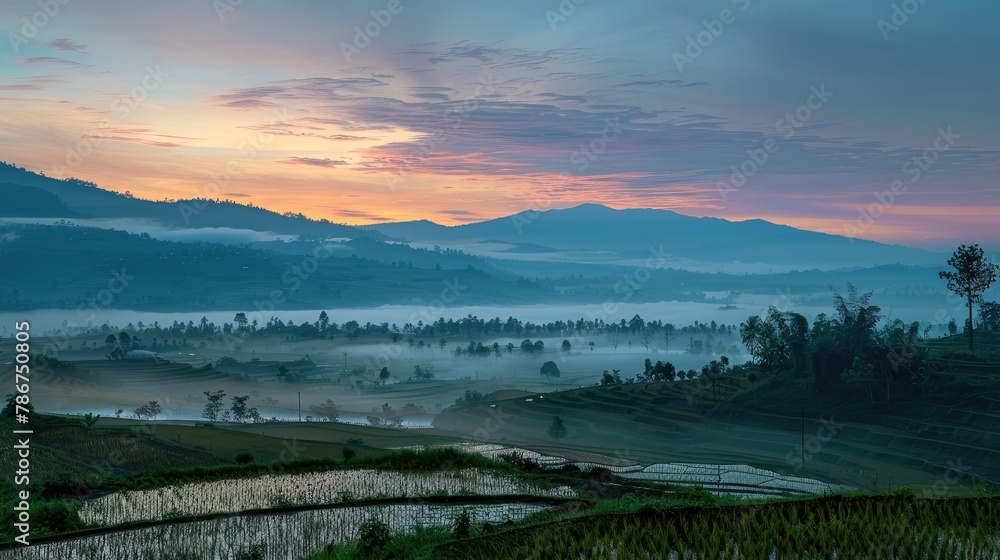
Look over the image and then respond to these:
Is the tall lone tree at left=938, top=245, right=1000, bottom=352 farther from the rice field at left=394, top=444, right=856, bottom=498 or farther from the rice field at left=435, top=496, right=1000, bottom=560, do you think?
the rice field at left=435, top=496, right=1000, bottom=560

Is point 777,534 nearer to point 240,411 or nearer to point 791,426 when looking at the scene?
point 791,426

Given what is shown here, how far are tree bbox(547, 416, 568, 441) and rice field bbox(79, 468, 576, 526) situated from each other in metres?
67.9

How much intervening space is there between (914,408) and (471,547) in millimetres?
77967

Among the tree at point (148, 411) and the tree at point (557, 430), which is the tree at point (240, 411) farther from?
the tree at point (557, 430)

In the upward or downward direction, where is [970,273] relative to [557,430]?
upward

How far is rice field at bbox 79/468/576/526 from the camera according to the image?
27547mm

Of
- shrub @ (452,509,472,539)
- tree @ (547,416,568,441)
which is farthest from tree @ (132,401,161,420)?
shrub @ (452,509,472,539)

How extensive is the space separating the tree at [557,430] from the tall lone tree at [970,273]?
153ft

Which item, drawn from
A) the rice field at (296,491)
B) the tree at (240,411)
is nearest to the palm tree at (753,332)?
the rice field at (296,491)

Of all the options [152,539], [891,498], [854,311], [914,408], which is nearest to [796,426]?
[914,408]

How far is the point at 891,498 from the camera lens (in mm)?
20891

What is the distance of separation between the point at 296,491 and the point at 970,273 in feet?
277

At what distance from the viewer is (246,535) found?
923 inches

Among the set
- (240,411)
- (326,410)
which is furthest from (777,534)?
(326,410)
